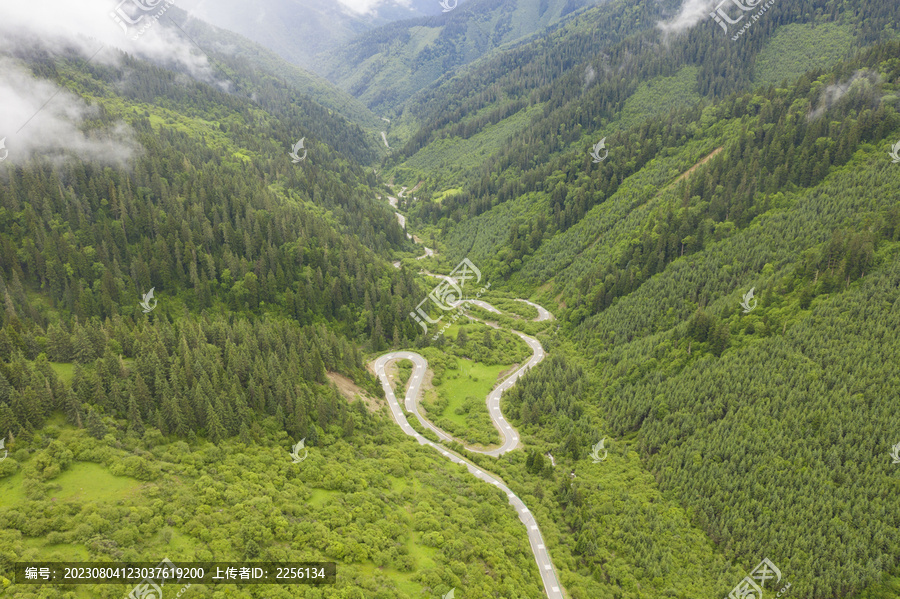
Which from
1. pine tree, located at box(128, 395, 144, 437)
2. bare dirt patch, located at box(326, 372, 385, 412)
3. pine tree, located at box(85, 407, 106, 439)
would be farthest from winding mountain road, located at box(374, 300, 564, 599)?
pine tree, located at box(85, 407, 106, 439)

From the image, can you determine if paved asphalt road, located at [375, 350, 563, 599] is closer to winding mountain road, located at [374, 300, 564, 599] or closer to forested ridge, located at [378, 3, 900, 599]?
winding mountain road, located at [374, 300, 564, 599]

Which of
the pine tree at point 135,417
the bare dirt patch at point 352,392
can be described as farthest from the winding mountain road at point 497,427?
the pine tree at point 135,417

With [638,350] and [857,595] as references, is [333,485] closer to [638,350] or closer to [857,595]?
[857,595]

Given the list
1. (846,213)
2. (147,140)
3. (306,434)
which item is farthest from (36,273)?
(846,213)

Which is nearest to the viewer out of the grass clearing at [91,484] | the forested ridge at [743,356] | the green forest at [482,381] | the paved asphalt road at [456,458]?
the grass clearing at [91,484]

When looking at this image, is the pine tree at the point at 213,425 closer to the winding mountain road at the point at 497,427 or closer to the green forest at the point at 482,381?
the green forest at the point at 482,381

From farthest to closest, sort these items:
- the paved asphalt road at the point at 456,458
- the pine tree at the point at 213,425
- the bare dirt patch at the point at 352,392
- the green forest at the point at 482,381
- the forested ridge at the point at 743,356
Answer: the bare dirt patch at the point at 352,392
the forested ridge at the point at 743,356
the pine tree at the point at 213,425
the paved asphalt road at the point at 456,458
the green forest at the point at 482,381

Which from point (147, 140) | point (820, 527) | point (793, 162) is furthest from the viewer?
point (147, 140)

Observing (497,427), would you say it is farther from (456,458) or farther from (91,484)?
(91,484)

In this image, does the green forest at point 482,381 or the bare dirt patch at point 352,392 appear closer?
the green forest at point 482,381
